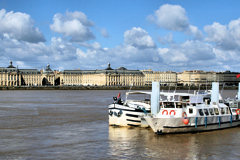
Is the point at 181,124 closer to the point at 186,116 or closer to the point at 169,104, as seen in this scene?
the point at 186,116

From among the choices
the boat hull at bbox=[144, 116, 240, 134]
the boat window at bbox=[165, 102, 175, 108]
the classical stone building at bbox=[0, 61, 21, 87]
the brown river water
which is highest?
the classical stone building at bbox=[0, 61, 21, 87]

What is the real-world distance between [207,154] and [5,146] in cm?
1030

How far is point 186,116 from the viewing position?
25.1 metres

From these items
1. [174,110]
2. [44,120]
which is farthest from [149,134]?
[44,120]

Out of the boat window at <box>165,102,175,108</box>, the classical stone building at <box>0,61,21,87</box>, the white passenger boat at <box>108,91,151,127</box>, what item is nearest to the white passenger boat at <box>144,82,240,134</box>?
the boat window at <box>165,102,175,108</box>

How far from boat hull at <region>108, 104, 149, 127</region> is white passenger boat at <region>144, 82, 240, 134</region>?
5.69 feet

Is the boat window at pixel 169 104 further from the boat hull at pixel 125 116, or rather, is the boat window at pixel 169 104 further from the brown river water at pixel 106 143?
the brown river water at pixel 106 143

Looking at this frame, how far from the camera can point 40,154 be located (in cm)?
1956

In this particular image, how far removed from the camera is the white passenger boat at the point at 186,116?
2466 centimetres

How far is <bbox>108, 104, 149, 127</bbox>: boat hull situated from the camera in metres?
27.6

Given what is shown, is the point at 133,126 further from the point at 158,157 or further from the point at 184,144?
the point at 158,157

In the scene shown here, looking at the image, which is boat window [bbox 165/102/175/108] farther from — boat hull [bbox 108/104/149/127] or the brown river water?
the brown river water

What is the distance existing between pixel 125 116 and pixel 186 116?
15.4 ft

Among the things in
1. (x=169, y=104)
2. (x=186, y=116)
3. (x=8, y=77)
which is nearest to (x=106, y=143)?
(x=186, y=116)
